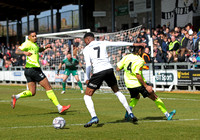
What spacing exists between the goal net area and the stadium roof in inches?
536

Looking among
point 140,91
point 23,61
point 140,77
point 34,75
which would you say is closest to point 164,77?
point 34,75

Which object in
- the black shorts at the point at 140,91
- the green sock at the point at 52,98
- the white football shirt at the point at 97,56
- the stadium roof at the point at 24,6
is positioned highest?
the stadium roof at the point at 24,6

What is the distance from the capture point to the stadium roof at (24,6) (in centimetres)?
3975

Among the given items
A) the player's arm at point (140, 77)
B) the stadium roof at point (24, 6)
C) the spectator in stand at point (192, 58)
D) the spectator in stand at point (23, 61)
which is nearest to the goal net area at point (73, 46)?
the spectator in stand at point (192, 58)

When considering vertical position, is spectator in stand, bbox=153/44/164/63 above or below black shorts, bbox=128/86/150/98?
above

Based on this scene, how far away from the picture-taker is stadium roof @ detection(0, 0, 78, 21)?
3975cm

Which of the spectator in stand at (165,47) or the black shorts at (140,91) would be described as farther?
the spectator in stand at (165,47)

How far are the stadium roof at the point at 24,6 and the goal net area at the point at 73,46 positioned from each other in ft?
44.7

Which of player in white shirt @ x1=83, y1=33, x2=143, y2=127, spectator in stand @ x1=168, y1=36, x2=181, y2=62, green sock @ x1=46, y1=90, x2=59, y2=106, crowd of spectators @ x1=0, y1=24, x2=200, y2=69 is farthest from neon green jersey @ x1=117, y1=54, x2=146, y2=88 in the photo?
spectator in stand @ x1=168, y1=36, x2=181, y2=62

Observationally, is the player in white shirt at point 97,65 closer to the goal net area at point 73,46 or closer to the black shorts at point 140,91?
the black shorts at point 140,91

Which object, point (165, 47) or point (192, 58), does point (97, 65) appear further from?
point (165, 47)

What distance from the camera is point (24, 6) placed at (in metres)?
41.9

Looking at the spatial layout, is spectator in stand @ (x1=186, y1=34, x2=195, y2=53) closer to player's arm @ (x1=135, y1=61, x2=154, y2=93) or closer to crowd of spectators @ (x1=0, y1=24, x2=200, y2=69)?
crowd of spectators @ (x1=0, y1=24, x2=200, y2=69)

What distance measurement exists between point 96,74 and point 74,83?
16.7 metres
